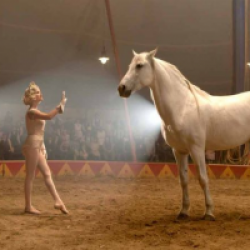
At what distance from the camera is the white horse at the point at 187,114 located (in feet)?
15.8

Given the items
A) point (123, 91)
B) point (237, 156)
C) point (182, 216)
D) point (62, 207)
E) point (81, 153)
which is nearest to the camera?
point (123, 91)

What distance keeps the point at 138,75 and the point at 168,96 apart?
0.46 m

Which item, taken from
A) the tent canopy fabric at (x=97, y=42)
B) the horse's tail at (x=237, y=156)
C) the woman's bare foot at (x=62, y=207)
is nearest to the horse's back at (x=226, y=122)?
the woman's bare foot at (x=62, y=207)

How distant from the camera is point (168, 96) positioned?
4.93 metres

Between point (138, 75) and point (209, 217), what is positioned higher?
point (138, 75)

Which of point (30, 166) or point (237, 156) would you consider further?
point (237, 156)

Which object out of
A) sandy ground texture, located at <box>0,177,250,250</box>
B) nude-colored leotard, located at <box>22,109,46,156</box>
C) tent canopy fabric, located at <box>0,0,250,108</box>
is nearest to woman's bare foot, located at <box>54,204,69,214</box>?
sandy ground texture, located at <box>0,177,250,250</box>

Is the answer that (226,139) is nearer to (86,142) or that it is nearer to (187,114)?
(187,114)

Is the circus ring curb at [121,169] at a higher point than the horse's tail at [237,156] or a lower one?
lower

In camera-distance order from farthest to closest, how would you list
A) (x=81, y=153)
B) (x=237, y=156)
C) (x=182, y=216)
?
(x=81, y=153) → (x=237, y=156) → (x=182, y=216)

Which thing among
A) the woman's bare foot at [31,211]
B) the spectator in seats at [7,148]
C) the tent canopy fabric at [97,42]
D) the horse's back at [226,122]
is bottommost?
the woman's bare foot at [31,211]

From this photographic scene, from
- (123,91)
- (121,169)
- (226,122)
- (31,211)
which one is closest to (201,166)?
(226,122)

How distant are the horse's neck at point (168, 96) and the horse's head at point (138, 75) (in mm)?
120

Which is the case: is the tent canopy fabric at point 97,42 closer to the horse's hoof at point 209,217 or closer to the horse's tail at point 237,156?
the horse's tail at point 237,156
